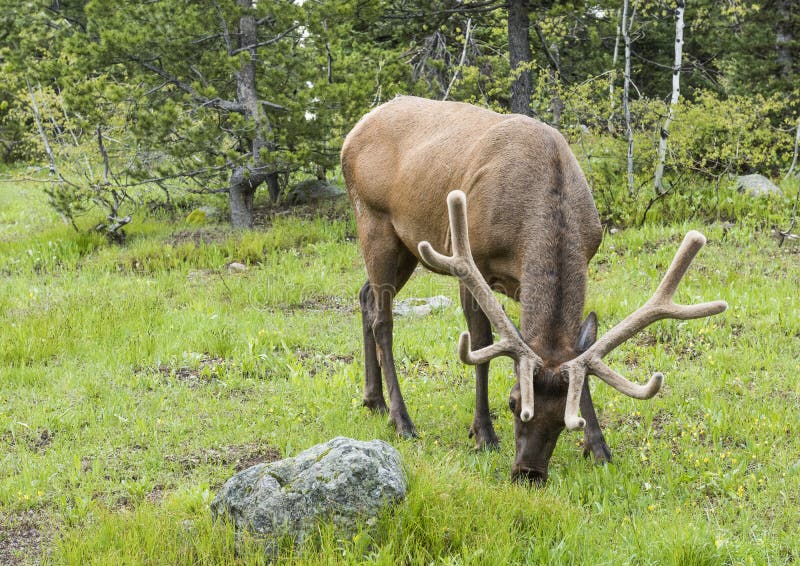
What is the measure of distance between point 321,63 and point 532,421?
906 centimetres

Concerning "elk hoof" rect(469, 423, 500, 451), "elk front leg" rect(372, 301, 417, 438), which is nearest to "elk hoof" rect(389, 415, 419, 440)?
"elk front leg" rect(372, 301, 417, 438)

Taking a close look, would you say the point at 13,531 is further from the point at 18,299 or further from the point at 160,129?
the point at 160,129

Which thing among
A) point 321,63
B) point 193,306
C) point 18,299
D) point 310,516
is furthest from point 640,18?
point 310,516

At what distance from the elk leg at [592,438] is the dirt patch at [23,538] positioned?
10.7 ft

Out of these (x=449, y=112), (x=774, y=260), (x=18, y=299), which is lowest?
(x=774, y=260)

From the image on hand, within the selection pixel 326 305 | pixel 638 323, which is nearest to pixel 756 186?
pixel 326 305

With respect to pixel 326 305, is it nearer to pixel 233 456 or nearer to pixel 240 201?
pixel 233 456

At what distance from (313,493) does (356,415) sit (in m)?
2.33

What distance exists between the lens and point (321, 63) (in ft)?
40.9

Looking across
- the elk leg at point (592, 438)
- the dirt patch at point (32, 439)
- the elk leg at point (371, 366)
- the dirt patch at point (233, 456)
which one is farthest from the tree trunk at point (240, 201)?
the elk leg at point (592, 438)

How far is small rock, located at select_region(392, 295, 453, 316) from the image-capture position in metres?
8.94

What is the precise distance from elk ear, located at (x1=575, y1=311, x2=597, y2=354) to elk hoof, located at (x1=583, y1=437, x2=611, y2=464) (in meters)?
1.01

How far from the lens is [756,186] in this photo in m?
12.4

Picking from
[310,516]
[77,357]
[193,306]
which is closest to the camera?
[310,516]
